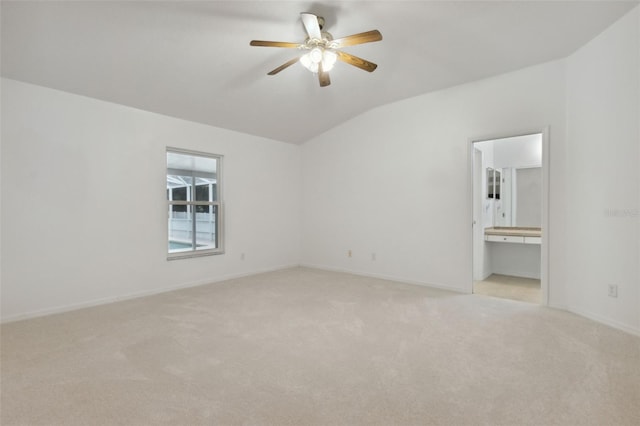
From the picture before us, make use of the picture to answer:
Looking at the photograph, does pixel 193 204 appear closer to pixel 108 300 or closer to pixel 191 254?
pixel 191 254

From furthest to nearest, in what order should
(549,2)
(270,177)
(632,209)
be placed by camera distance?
(270,177), (632,209), (549,2)

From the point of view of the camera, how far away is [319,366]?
2172mm

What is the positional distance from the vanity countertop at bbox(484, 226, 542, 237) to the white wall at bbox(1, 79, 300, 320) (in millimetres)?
4311

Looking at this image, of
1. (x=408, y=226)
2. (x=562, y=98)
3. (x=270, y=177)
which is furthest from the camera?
(x=270, y=177)

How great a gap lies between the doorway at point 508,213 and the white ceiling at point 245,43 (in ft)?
5.68

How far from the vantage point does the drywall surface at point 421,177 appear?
138 inches

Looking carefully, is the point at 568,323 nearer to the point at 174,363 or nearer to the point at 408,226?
the point at 408,226

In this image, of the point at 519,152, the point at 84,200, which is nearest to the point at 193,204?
the point at 84,200

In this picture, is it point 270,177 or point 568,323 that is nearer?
point 568,323

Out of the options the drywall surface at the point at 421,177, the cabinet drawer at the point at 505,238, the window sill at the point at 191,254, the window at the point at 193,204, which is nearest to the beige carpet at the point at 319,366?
the window sill at the point at 191,254

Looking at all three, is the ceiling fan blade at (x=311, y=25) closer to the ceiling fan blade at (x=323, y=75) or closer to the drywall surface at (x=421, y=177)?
the ceiling fan blade at (x=323, y=75)

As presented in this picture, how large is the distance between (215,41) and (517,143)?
16.2ft

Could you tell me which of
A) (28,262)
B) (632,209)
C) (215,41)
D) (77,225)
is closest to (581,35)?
(632,209)

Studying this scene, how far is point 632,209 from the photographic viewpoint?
2736 mm
